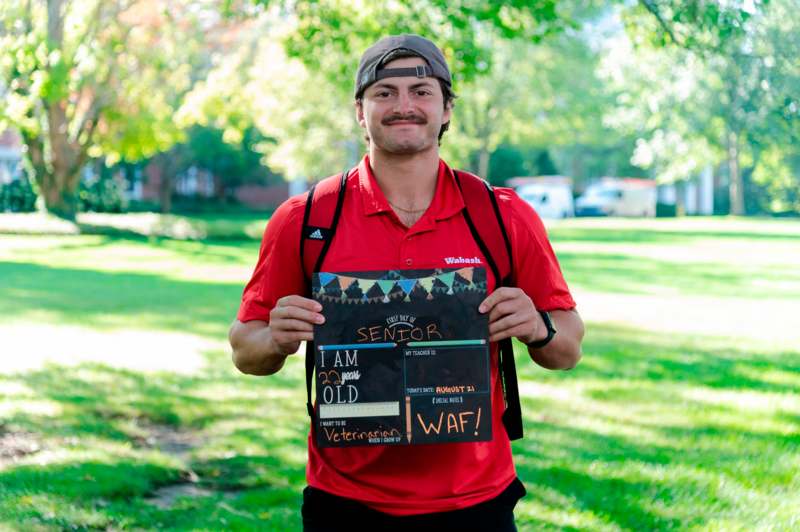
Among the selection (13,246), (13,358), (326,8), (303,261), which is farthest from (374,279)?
(13,246)

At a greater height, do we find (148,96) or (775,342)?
(148,96)

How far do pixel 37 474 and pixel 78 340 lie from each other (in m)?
6.80

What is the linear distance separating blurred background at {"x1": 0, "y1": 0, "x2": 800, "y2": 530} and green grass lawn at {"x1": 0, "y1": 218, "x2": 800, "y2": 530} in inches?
1.2

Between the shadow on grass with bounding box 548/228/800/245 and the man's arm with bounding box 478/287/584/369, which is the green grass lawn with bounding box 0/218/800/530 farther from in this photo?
the shadow on grass with bounding box 548/228/800/245

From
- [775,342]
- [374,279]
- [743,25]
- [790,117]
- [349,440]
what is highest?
[743,25]

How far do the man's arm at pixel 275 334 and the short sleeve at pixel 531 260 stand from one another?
0.58 metres

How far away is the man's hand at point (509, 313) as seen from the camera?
2.99 meters

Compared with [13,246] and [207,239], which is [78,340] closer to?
[13,246]

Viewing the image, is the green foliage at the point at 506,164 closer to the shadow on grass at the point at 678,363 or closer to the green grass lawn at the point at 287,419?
the green grass lawn at the point at 287,419

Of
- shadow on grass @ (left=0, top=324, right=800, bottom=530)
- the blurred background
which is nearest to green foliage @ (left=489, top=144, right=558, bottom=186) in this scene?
the blurred background

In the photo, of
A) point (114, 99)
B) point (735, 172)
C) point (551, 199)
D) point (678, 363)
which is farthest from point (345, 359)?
point (551, 199)

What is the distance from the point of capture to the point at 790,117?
12.6 meters

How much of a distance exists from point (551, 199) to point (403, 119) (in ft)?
216

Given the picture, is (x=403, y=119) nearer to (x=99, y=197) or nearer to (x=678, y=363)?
(x=678, y=363)
